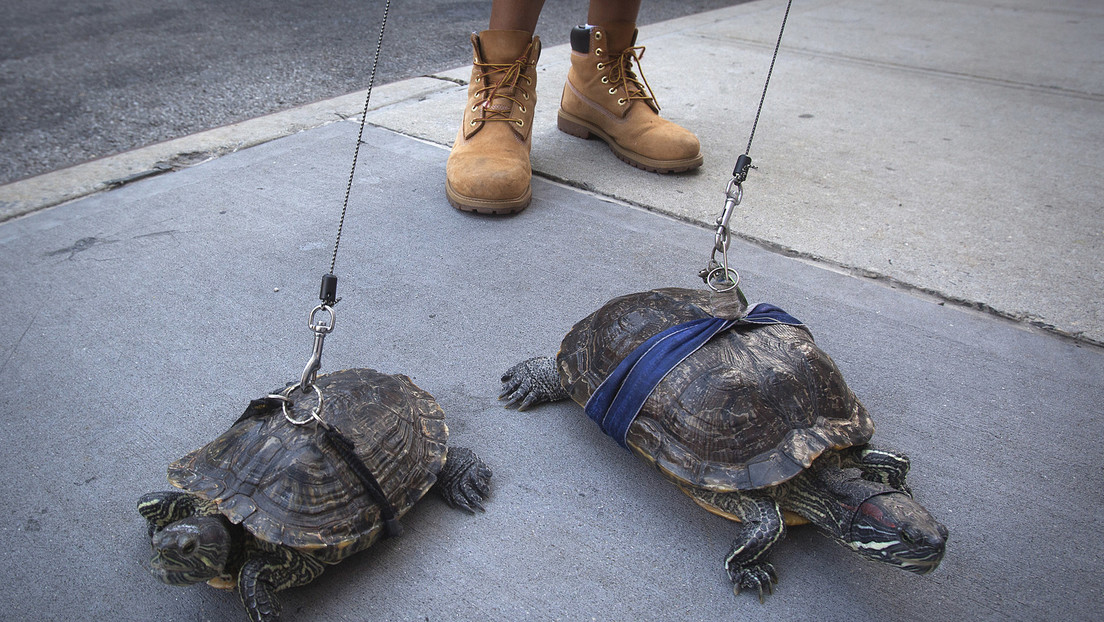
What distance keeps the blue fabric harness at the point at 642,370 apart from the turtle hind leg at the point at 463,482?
0.32m

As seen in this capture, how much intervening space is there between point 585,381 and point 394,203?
1514 mm

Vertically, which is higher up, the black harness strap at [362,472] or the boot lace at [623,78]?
the boot lace at [623,78]

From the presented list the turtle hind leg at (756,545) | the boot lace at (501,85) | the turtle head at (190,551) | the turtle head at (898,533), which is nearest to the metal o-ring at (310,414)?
the turtle head at (190,551)

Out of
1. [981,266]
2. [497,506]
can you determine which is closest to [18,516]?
[497,506]

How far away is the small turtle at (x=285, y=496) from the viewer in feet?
4.39

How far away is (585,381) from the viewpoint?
183 cm

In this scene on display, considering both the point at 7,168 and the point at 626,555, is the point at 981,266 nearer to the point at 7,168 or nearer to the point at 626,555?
the point at 626,555

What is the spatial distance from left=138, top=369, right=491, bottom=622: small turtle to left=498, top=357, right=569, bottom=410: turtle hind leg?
377 mm

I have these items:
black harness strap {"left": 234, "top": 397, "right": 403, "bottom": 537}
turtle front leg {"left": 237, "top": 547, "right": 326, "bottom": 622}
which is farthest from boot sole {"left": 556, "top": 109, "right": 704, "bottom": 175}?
turtle front leg {"left": 237, "top": 547, "right": 326, "bottom": 622}

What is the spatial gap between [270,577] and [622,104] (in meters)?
2.62

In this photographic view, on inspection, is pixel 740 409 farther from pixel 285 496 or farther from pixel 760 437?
pixel 285 496

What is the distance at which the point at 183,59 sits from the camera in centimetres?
463

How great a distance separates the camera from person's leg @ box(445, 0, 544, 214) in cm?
284

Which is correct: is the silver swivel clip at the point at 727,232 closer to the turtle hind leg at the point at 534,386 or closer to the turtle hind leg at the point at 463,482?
the turtle hind leg at the point at 534,386
